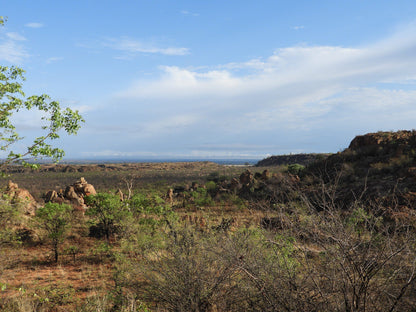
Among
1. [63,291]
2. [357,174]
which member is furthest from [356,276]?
[357,174]

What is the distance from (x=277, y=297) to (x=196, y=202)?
18.8 metres

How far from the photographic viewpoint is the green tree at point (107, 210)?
11.8 metres

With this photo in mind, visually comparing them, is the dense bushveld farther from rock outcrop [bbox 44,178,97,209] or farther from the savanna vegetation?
rock outcrop [bbox 44,178,97,209]

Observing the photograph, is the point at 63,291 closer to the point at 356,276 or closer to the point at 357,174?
the point at 356,276

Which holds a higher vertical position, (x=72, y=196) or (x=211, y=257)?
(x=211, y=257)

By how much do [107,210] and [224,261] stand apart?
30.6 ft

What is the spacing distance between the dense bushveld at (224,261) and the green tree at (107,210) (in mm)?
59

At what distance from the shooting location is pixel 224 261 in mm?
4215

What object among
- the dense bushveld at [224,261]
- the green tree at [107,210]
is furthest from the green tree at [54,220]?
the green tree at [107,210]

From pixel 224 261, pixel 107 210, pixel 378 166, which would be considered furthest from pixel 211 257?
pixel 378 166

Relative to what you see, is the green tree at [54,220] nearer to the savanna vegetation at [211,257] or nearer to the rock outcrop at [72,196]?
the savanna vegetation at [211,257]

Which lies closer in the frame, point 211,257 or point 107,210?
point 211,257

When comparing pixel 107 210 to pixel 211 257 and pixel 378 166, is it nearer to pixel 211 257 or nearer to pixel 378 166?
pixel 211 257

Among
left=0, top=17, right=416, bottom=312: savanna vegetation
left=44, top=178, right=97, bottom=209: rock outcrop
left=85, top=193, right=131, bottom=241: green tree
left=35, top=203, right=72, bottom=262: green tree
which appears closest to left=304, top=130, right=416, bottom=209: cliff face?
left=0, top=17, right=416, bottom=312: savanna vegetation
